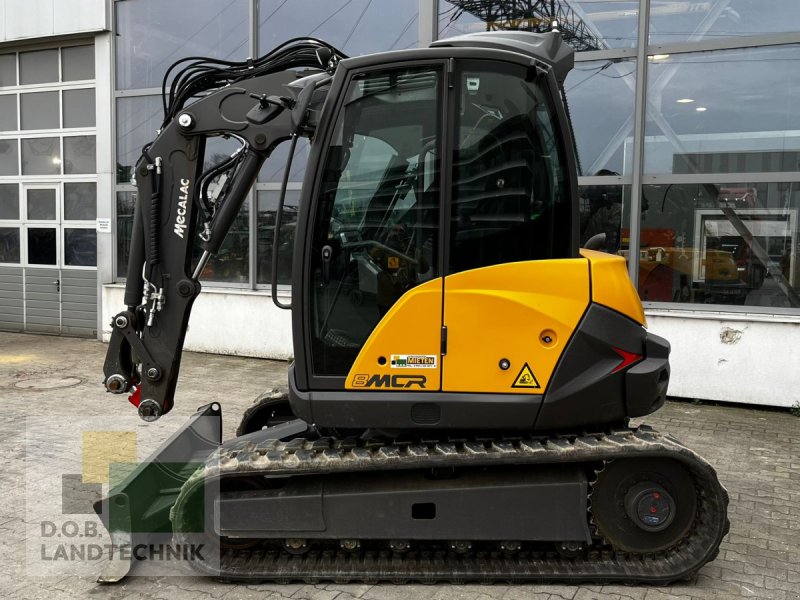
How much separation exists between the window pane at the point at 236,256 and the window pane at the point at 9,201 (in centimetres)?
468

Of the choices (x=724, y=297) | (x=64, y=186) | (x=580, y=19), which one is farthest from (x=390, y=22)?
(x=64, y=186)

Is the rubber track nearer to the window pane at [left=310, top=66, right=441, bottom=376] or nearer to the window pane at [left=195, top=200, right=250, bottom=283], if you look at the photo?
the window pane at [left=310, top=66, right=441, bottom=376]

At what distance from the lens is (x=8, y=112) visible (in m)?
12.3

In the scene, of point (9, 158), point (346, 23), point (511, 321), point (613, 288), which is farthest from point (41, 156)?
point (613, 288)

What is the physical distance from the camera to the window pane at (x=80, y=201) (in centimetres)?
1162

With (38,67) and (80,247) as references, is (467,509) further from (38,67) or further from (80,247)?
(38,67)

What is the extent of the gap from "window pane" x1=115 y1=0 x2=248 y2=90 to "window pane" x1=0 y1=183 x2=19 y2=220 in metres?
3.10

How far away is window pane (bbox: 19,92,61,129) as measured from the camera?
1188 cm

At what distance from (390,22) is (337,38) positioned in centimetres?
88

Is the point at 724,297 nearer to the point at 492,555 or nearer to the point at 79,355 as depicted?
the point at 492,555

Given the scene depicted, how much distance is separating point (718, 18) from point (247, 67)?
19.9 feet

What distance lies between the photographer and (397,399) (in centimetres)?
355

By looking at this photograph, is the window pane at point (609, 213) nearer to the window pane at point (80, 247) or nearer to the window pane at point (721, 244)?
the window pane at point (721, 244)

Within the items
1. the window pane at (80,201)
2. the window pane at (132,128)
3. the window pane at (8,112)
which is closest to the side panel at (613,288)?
the window pane at (132,128)
